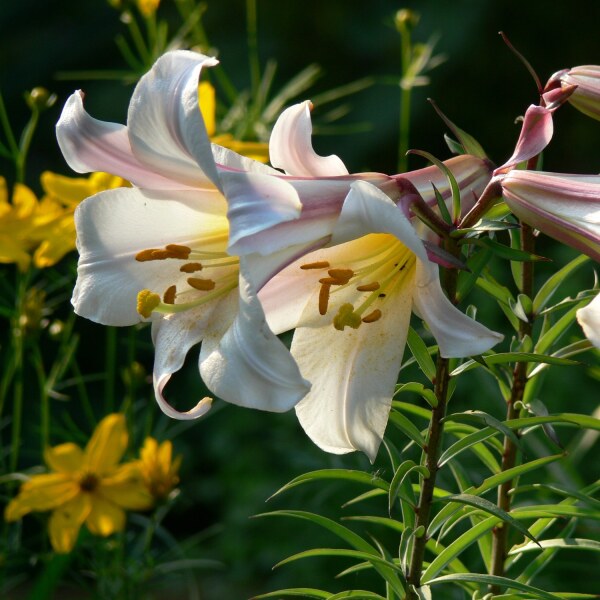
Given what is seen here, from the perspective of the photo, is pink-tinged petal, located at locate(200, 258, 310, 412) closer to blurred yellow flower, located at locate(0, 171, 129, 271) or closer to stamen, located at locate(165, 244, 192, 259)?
stamen, located at locate(165, 244, 192, 259)

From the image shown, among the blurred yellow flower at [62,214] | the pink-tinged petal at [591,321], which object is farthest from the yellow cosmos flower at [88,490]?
the pink-tinged petal at [591,321]

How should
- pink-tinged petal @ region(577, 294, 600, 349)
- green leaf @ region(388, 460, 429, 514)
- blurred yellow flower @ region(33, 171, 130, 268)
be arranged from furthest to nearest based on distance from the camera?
1. blurred yellow flower @ region(33, 171, 130, 268)
2. green leaf @ region(388, 460, 429, 514)
3. pink-tinged petal @ region(577, 294, 600, 349)

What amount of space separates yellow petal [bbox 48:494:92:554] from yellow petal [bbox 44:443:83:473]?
37 millimetres

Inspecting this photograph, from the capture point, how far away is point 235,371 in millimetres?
558

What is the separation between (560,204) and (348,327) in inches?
6.0

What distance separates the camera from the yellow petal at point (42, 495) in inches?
44.5

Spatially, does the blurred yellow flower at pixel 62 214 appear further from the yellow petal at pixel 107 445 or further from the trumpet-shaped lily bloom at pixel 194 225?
the trumpet-shaped lily bloom at pixel 194 225

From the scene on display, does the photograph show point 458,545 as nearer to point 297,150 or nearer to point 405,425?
point 405,425

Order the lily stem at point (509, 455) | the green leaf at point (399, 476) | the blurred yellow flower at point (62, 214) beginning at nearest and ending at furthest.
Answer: the green leaf at point (399, 476) → the lily stem at point (509, 455) → the blurred yellow flower at point (62, 214)

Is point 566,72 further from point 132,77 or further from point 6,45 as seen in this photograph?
point 6,45

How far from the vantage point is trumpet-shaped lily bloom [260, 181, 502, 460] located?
632mm

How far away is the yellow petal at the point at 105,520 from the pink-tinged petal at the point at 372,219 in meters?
0.67

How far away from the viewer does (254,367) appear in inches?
21.5

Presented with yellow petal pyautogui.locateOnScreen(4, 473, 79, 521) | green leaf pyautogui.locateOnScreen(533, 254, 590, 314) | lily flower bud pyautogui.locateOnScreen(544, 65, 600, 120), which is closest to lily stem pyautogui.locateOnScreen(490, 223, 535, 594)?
green leaf pyautogui.locateOnScreen(533, 254, 590, 314)
